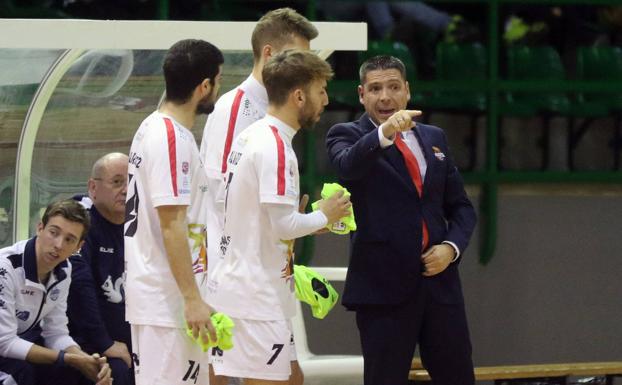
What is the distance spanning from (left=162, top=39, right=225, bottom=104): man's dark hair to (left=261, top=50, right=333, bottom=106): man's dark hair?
0.78 ft

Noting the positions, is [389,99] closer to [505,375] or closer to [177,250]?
[177,250]

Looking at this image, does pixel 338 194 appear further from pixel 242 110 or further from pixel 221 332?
pixel 221 332

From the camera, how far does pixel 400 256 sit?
492 centimetres

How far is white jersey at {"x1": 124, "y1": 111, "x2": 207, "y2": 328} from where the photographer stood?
13.1ft

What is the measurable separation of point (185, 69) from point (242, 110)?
62cm

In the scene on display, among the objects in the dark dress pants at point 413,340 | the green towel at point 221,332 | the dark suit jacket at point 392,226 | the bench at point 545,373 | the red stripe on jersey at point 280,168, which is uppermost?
the red stripe on jersey at point 280,168

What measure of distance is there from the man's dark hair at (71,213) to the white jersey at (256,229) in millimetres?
1207

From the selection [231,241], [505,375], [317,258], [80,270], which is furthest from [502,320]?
[231,241]

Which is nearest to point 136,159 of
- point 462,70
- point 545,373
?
point 545,373

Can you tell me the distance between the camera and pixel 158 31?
5.74m

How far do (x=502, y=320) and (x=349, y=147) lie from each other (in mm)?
3846

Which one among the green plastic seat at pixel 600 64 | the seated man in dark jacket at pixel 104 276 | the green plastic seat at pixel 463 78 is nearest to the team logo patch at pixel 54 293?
the seated man in dark jacket at pixel 104 276

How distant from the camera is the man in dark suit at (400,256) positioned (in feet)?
16.1

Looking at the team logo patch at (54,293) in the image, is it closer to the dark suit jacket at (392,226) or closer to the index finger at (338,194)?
the dark suit jacket at (392,226)
